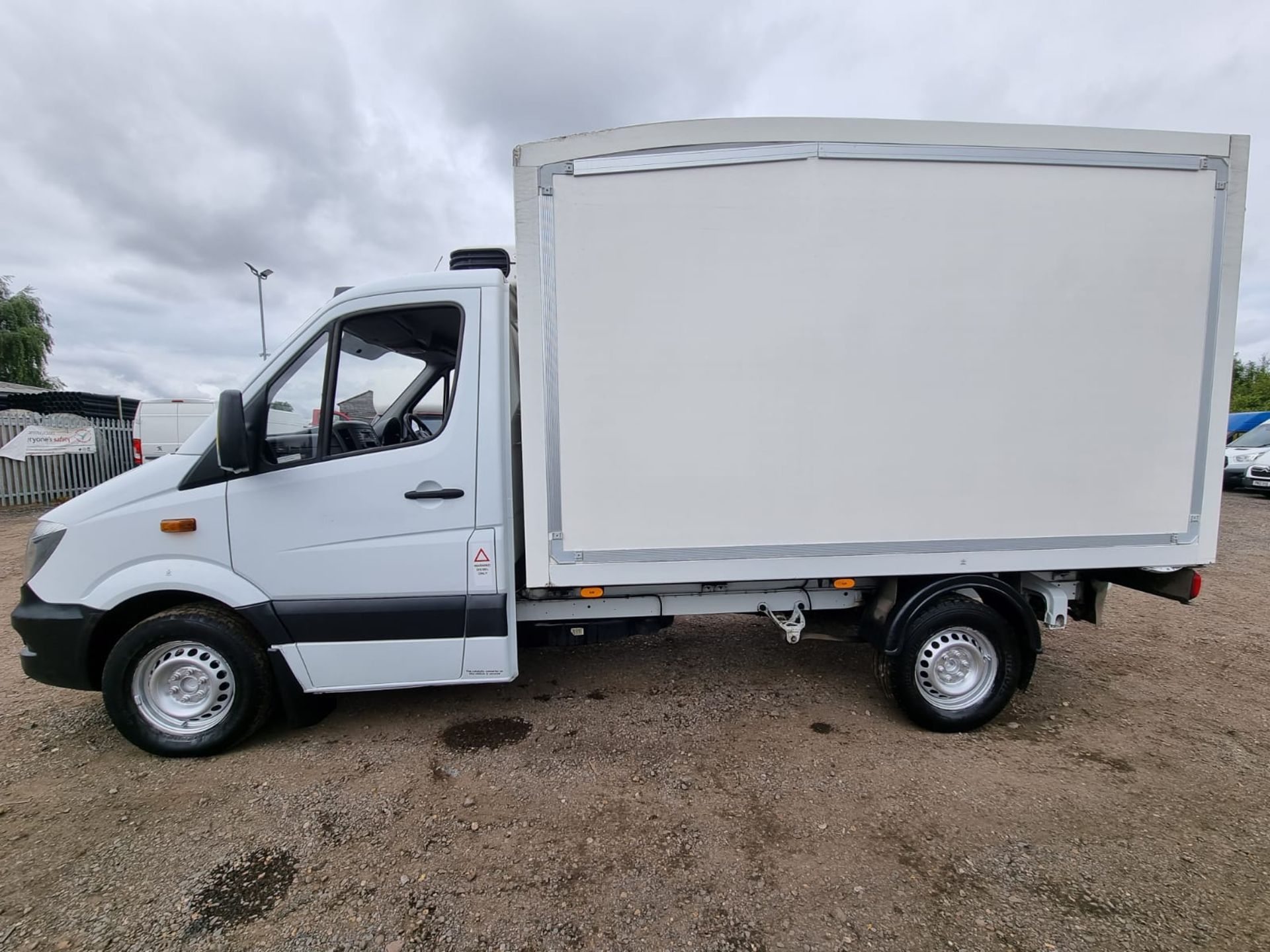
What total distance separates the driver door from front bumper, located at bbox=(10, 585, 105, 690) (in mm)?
838

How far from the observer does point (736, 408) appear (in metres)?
2.76

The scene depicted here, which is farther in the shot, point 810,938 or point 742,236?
point 742,236

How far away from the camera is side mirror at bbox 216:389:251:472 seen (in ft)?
8.72

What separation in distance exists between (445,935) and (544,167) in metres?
3.20

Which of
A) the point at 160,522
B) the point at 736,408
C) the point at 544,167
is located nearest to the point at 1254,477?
the point at 736,408

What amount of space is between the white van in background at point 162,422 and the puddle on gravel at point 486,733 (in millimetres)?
12167

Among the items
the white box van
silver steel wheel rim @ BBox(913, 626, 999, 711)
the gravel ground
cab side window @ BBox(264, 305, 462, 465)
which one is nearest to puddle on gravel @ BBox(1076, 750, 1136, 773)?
the gravel ground

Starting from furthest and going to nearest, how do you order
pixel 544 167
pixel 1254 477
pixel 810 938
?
pixel 1254 477
pixel 544 167
pixel 810 938

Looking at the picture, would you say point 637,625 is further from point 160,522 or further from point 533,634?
point 160,522

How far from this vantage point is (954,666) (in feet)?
10.8

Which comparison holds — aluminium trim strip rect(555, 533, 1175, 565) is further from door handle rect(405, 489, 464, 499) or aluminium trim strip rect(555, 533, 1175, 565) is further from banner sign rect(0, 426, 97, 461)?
banner sign rect(0, 426, 97, 461)

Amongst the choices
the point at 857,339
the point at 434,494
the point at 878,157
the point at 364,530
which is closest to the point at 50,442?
the point at 364,530

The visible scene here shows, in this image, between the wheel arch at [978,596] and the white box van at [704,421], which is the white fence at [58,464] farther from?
the wheel arch at [978,596]

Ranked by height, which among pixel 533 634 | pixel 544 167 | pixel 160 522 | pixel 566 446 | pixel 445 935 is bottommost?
pixel 445 935
